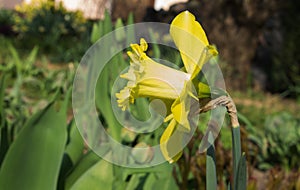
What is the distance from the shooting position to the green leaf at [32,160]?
110cm

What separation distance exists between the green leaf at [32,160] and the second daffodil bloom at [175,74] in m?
0.45

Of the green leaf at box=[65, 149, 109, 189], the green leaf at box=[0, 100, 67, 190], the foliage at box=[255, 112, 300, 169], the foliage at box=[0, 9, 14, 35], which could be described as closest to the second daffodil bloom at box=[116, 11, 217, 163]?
the green leaf at box=[0, 100, 67, 190]

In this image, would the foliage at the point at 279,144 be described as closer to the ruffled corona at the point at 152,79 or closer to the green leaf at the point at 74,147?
the green leaf at the point at 74,147

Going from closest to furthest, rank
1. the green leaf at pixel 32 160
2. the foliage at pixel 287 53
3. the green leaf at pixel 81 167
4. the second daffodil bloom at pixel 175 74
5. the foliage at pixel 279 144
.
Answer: the second daffodil bloom at pixel 175 74, the green leaf at pixel 32 160, the green leaf at pixel 81 167, the foliage at pixel 279 144, the foliage at pixel 287 53

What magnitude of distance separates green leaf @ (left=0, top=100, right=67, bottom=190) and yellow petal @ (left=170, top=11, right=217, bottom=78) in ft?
1.64

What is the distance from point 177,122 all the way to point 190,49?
0.29 ft

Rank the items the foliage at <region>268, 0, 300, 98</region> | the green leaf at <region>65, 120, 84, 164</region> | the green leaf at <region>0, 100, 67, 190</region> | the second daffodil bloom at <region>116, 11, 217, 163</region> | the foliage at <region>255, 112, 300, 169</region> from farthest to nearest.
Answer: the foliage at <region>268, 0, 300, 98</region> < the foliage at <region>255, 112, 300, 169</region> < the green leaf at <region>65, 120, 84, 164</region> < the green leaf at <region>0, 100, 67, 190</region> < the second daffodil bloom at <region>116, 11, 217, 163</region>

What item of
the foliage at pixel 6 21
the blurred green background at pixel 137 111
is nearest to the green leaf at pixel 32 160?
the blurred green background at pixel 137 111

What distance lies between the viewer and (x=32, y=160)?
1.10 m

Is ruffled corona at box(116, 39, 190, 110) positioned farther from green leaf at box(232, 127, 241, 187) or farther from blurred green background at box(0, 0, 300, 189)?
blurred green background at box(0, 0, 300, 189)

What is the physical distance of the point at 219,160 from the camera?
147 centimetres

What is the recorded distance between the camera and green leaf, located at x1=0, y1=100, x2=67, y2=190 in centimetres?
110

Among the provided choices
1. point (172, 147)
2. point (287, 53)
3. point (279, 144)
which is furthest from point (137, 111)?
point (287, 53)

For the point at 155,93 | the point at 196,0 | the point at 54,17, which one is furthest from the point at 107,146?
the point at 54,17
